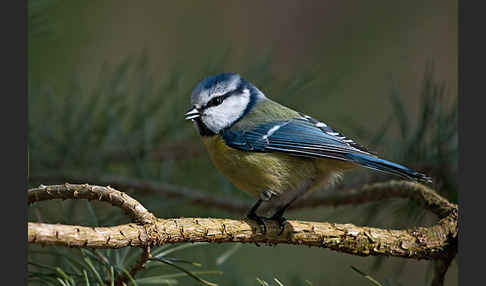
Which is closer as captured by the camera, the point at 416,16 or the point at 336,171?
the point at 336,171

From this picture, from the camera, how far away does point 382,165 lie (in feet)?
2.60

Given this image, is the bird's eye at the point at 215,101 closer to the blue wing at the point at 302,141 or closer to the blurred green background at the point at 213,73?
the blue wing at the point at 302,141

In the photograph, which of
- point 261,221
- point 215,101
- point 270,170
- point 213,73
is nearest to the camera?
point 261,221

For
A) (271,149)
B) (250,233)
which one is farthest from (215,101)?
(250,233)

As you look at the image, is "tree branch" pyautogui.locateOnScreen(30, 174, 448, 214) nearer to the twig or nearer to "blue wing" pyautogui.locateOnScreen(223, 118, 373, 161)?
"blue wing" pyautogui.locateOnScreen(223, 118, 373, 161)

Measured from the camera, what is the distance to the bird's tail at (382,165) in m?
0.72

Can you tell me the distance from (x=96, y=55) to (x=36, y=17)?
0.40 meters

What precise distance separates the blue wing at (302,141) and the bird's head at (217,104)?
0.04 m

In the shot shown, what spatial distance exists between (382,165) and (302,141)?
0.16 m

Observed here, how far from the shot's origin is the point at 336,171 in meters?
0.91

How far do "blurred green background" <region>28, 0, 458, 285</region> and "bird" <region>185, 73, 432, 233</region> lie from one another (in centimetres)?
14

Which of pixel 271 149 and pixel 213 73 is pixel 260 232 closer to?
pixel 271 149

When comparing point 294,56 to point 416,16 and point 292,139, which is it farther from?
point 292,139

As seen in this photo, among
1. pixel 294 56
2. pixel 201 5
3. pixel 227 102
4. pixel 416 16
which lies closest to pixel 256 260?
pixel 227 102
